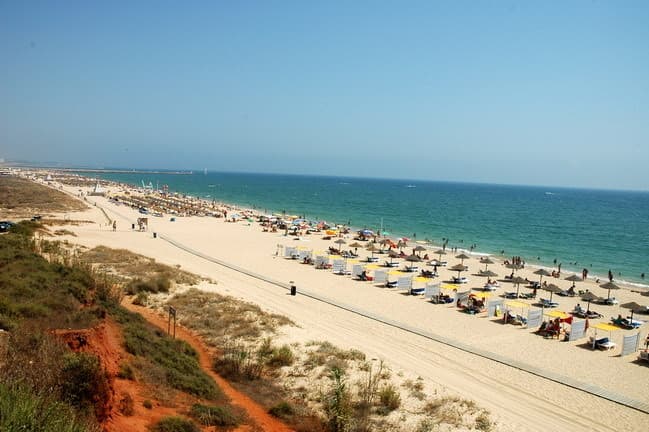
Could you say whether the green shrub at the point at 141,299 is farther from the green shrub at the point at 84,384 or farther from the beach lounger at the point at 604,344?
the beach lounger at the point at 604,344

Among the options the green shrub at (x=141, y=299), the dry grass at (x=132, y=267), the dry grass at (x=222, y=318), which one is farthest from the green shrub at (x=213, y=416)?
the dry grass at (x=132, y=267)

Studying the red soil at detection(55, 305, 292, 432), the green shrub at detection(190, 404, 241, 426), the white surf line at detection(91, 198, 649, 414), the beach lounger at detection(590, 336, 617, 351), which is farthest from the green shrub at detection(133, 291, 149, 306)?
the beach lounger at detection(590, 336, 617, 351)

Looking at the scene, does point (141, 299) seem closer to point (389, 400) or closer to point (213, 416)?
point (213, 416)

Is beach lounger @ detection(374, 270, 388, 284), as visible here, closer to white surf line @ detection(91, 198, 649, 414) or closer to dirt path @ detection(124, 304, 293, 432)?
white surf line @ detection(91, 198, 649, 414)

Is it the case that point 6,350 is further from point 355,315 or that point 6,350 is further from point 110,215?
point 110,215

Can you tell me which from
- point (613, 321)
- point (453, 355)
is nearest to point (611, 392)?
point (453, 355)
